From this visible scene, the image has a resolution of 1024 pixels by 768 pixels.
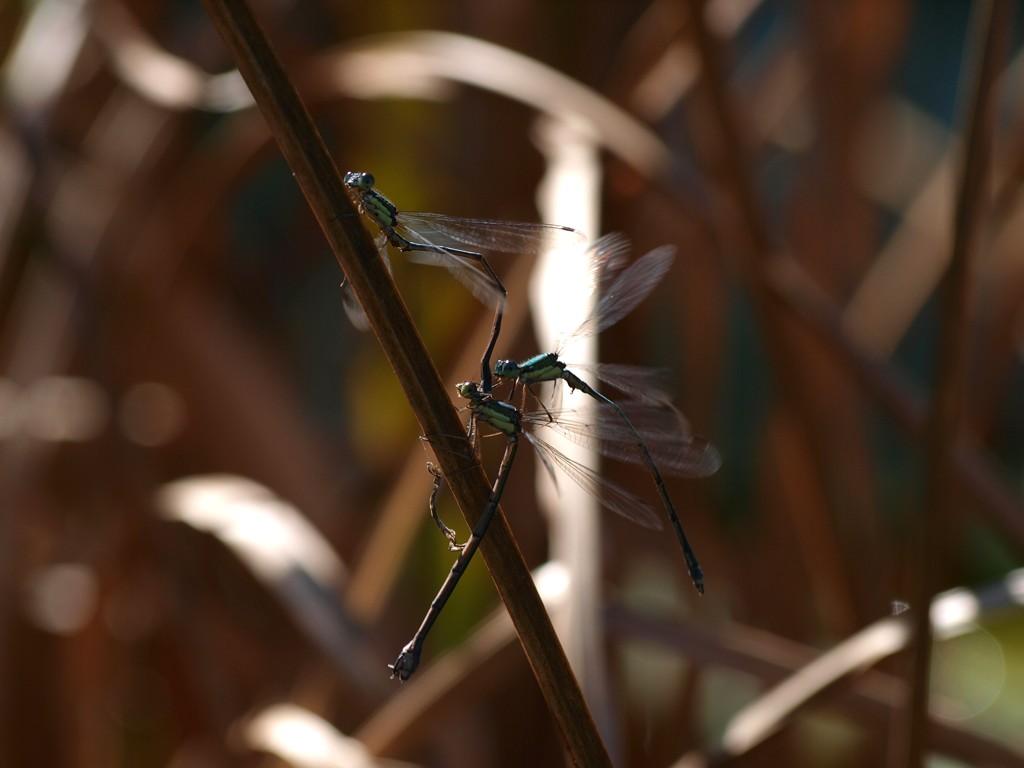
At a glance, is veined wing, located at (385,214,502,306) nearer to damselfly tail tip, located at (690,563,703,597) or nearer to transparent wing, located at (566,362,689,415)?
transparent wing, located at (566,362,689,415)

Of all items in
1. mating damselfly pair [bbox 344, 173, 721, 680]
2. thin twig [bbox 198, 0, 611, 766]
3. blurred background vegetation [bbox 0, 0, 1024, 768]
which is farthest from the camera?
blurred background vegetation [bbox 0, 0, 1024, 768]

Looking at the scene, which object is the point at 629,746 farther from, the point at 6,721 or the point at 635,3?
the point at 635,3

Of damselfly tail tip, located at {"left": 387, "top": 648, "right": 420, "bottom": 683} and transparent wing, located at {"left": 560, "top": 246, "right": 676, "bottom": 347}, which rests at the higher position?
transparent wing, located at {"left": 560, "top": 246, "right": 676, "bottom": 347}

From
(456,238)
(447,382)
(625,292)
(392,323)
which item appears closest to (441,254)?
(456,238)

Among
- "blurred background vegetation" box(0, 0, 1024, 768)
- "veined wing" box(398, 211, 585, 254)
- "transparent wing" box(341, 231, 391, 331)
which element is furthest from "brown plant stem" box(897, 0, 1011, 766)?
"transparent wing" box(341, 231, 391, 331)

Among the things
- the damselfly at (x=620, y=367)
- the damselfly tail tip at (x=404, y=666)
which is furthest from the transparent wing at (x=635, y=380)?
the damselfly tail tip at (x=404, y=666)

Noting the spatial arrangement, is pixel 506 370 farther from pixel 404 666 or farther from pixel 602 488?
pixel 404 666
